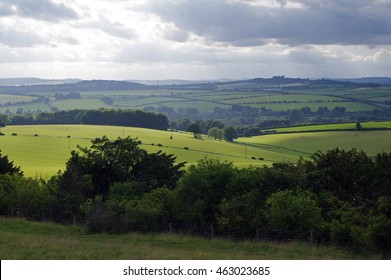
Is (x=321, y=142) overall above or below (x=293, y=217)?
below

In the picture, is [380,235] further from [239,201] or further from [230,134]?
[230,134]

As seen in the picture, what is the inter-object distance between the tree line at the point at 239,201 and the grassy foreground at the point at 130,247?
2.17 metres

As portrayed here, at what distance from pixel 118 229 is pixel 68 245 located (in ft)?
25.6

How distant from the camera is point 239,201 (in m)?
35.7

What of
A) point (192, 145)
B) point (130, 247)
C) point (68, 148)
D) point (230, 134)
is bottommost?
point (230, 134)

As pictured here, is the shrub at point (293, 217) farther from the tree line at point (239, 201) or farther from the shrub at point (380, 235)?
the shrub at point (380, 235)

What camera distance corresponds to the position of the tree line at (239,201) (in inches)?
1260

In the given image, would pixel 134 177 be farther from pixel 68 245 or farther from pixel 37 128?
pixel 37 128

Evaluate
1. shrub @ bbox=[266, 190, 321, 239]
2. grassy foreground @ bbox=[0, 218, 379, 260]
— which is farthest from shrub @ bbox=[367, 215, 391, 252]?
shrub @ bbox=[266, 190, 321, 239]

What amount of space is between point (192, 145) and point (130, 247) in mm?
109454

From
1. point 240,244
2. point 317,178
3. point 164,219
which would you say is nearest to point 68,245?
point 240,244

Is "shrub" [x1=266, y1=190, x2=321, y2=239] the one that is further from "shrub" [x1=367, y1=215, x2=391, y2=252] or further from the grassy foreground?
"shrub" [x1=367, y1=215, x2=391, y2=252]

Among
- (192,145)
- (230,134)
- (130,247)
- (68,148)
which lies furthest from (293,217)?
(230,134)

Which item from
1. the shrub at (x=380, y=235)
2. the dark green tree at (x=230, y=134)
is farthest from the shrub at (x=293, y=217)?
the dark green tree at (x=230, y=134)
